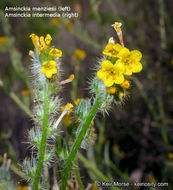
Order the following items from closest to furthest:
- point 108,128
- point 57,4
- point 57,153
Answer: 1. point 57,153
2. point 57,4
3. point 108,128

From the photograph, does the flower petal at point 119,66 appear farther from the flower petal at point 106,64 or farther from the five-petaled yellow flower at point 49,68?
the five-petaled yellow flower at point 49,68

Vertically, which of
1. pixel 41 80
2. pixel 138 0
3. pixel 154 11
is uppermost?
pixel 138 0

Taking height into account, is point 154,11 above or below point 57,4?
above

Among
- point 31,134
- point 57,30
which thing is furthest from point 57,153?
point 57,30

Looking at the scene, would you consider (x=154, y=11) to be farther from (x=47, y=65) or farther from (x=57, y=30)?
(x=47, y=65)

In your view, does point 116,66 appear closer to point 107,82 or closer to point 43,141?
point 107,82

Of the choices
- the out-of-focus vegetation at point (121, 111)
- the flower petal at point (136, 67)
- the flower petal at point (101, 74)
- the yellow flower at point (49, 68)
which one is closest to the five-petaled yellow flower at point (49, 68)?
the yellow flower at point (49, 68)

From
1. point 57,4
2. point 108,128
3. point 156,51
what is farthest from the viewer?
point 156,51

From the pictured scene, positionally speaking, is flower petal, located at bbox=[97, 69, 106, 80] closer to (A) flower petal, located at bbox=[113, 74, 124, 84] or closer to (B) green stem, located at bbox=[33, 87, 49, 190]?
(A) flower petal, located at bbox=[113, 74, 124, 84]
